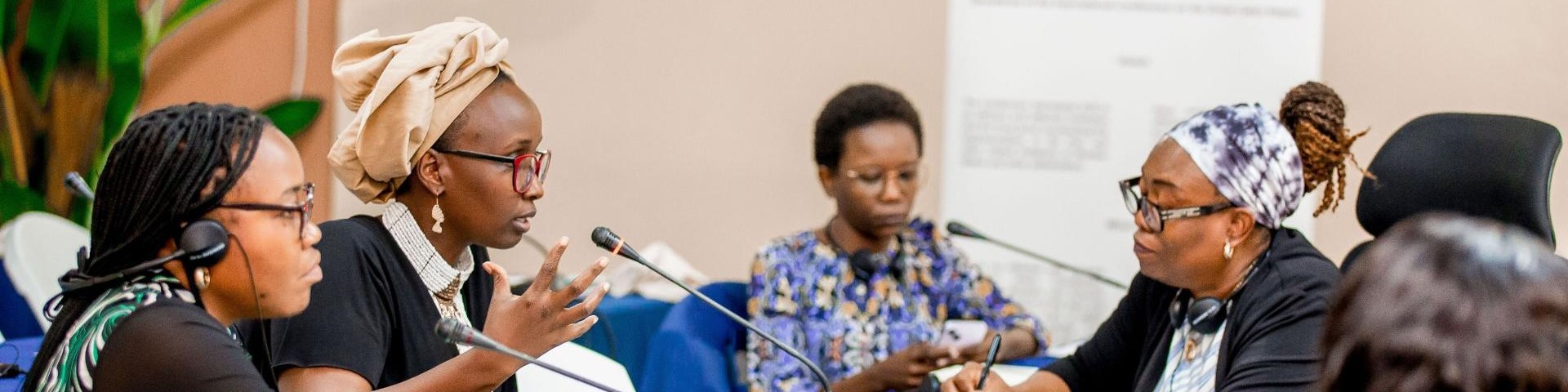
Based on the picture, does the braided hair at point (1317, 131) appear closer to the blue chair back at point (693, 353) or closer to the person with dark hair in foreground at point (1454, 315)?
the blue chair back at point (693, 353)

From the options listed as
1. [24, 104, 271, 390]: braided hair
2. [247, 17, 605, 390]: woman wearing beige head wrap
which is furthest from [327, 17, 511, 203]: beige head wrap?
[24, 104, 271, 390]: braided hair

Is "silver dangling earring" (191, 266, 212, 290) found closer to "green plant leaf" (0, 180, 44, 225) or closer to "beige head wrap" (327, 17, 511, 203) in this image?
"beige head wrap" (327, 17, 511, 203)

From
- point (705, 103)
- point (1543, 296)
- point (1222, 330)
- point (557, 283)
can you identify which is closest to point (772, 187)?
point (705, 103)

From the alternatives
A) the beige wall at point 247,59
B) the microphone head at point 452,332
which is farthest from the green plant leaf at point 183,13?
the microphone head at point 452,332

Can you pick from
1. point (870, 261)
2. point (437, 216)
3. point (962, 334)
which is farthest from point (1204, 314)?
point (437, 216)

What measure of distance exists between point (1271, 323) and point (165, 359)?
1596 millimetres

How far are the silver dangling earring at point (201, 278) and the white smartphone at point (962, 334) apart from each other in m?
1.73

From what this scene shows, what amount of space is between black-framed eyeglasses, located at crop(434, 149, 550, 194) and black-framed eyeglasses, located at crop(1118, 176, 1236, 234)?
1029 millimetres

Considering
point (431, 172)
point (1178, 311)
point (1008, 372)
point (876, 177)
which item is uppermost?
point (431, 172)

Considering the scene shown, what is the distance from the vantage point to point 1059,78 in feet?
13.9

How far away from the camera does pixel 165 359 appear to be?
1.43 meters

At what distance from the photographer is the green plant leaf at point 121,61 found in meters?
4.33

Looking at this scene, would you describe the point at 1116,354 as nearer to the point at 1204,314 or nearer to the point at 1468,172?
the point at 1204,314

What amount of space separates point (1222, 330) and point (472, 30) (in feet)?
4.37
